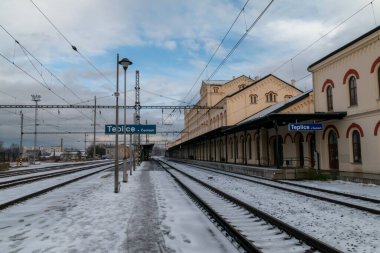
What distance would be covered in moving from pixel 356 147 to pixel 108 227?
1772 centimetres

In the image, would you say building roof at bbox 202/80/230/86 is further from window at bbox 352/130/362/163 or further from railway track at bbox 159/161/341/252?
railway track at bbox 159/161/341/252

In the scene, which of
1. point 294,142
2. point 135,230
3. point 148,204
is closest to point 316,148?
point 294,142

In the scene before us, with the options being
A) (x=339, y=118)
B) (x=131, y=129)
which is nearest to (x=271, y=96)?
(x=339, y=118)

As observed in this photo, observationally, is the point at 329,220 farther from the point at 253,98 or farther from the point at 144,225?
the point at 253,98

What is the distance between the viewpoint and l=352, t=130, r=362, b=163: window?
71.5 ft

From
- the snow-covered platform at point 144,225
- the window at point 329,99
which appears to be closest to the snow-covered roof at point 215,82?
the window at point 329,99

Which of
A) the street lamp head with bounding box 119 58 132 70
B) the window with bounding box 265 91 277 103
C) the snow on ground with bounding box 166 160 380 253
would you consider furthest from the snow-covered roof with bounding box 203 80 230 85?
the snow on ground with bounding box 166 160 380 253

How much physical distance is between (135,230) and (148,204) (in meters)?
4.15

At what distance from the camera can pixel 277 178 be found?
76.5 feet

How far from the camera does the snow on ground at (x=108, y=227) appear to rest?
268 inches

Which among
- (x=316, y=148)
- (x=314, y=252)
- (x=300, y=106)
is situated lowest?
(x=314, y=252)

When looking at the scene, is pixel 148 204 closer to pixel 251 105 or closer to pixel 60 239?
pixel 60 239

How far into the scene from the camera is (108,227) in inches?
334

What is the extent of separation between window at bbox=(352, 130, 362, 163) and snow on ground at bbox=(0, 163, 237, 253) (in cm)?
1289
